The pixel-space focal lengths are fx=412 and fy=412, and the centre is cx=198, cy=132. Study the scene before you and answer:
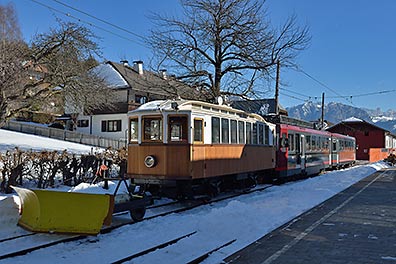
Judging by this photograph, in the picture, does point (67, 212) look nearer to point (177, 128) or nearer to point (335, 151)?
point (177, 128)

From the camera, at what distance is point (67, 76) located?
2192 cm

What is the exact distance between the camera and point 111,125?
4756cm

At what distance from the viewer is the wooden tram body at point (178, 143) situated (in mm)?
11328

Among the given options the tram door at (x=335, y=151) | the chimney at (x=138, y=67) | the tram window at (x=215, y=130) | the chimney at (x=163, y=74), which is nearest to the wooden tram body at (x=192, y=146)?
the tram window at (x=215, y=130)

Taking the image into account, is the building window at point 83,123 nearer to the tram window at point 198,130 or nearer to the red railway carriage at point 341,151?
the red railway carriage at point 341,151

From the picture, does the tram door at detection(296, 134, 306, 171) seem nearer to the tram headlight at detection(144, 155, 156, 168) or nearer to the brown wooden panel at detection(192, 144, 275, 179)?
the brown wooden panel at detection(192, 144, 275, 179)

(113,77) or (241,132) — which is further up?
(113,77)

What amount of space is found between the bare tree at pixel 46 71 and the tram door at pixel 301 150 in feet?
39.0

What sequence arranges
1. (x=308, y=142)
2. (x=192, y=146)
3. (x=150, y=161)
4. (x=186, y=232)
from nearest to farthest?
(x=186, y=232) < (x=192, y=146) < (x=150, y=161) < (x=308, y=142)

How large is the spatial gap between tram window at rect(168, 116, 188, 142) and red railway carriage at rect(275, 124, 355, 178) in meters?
8.11

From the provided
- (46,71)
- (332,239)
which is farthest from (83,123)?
(332,239)

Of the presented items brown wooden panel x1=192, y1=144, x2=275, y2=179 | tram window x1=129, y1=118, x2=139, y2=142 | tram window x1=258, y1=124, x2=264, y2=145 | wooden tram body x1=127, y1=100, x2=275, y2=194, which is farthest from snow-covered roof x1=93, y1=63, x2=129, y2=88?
wooden tram body x1=127, y1=100, x2=275, y2=194

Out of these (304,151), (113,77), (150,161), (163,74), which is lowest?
(150,161)

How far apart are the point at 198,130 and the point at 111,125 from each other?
37290mm
